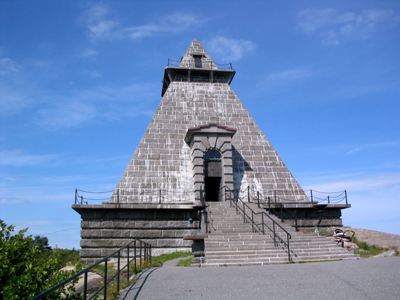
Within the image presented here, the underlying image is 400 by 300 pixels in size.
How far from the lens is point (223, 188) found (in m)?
21.7

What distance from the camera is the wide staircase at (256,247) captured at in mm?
14250

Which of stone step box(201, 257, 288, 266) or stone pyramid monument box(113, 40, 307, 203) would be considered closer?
stone step box(201, 257, 288, 266)

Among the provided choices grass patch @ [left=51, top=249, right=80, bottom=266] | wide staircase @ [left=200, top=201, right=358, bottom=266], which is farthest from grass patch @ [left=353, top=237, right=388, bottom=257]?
grass patch @ [left=51, top=249, right=80, bottom=266]

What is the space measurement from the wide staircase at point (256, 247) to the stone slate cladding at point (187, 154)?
14.7 ft

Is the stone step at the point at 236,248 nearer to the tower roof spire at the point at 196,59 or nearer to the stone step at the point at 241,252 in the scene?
the stone step at the point at 241,252

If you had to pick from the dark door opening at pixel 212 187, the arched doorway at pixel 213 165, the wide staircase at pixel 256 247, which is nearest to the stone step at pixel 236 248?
the wide staircase at pixel 256 247

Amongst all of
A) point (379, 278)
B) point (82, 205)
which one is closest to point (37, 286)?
point (379, 278)

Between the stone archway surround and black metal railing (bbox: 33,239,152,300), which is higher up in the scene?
the stone archway surround

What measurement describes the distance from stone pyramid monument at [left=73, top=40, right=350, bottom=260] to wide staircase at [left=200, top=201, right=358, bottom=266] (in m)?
2.02

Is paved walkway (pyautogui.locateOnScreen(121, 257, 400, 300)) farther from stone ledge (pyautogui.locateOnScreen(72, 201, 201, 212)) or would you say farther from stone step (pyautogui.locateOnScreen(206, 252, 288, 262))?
stone ledge (pyautogui.locateOnScreen(72, 201, 201, 212))

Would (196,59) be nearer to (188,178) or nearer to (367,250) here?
(188,178)

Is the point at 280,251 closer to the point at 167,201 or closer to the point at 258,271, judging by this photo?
the point at 258,271

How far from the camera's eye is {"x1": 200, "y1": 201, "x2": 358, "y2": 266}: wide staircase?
1425 centimetres

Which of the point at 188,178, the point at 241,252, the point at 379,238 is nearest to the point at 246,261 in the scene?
the point at 241,252
